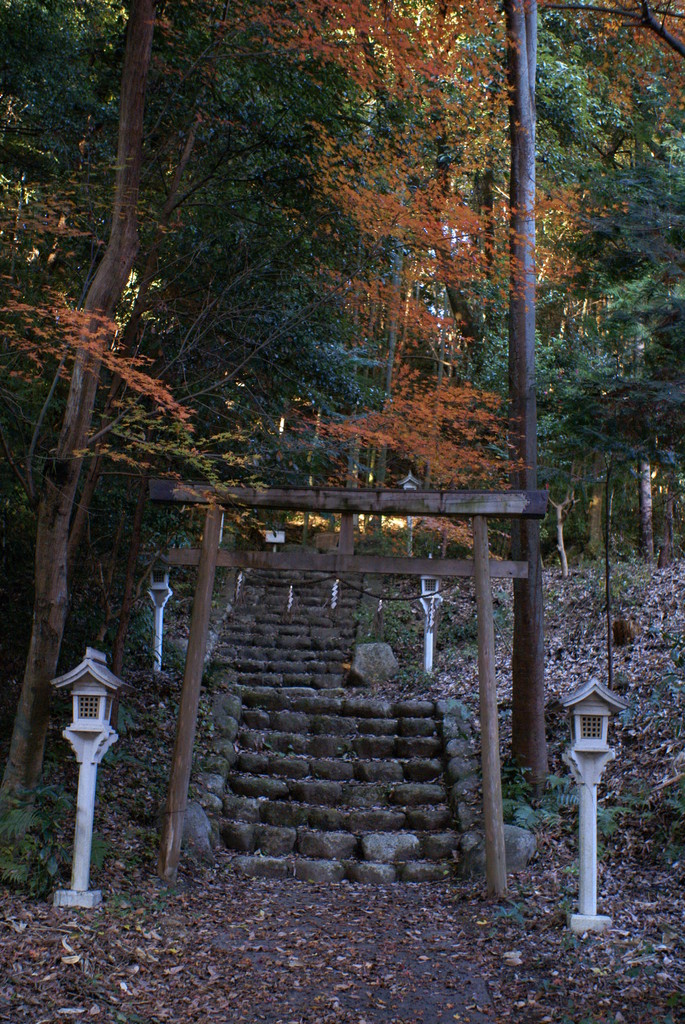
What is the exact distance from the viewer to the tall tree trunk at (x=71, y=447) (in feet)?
19.7

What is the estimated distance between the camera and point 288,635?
42.8 ft

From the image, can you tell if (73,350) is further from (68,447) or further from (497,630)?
(497,630)

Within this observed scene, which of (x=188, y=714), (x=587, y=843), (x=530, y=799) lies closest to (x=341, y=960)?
(x=587, y=843)

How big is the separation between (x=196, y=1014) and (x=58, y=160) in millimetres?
7037

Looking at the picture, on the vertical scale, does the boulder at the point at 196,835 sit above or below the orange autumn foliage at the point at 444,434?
below

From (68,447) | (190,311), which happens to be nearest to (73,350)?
(68,447)

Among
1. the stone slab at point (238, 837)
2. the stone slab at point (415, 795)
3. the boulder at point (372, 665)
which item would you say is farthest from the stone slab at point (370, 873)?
the boulder at point (372, 665)

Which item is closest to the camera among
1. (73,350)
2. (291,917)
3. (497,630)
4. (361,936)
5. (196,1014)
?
(196,1014)

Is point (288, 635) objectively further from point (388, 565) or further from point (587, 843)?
point (587, 843)

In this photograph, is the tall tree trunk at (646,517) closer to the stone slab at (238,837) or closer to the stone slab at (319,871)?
the stone slab at (319,871)

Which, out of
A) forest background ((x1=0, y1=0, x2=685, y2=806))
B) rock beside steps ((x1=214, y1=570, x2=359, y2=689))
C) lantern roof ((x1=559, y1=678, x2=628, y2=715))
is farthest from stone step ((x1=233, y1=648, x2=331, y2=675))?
lantern roof ((x1=559, y1=678, x2=628, y2=715))

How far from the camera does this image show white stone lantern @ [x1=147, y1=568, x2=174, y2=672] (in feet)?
32.0

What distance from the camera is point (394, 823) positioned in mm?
7648

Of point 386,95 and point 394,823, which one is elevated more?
point 386,95
